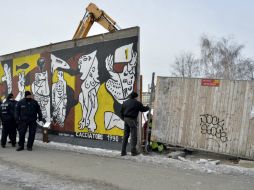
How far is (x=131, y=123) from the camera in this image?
1035cm

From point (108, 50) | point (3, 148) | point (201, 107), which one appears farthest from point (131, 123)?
point (3, 148)

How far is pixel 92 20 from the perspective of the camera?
18172 mm

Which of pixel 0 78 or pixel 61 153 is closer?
pixel 61 153

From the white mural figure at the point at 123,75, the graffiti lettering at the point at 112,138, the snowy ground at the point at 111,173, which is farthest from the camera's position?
the graffiti lettering at the point at 112,138

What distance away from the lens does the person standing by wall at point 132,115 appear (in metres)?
10.3

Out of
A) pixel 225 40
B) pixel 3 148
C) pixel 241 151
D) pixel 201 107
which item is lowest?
pixel 3 148

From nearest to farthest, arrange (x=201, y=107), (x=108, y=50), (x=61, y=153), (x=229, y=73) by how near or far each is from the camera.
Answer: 1. (x=201, y=107)
2. (x=61, y=153)
3. (x=108, y=50)
4. (x=229, y=73)

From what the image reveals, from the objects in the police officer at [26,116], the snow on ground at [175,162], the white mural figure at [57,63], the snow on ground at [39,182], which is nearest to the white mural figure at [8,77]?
the white mural figure at [57,63]

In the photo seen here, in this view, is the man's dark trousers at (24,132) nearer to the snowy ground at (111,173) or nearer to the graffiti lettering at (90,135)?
the snowy ground at (111,173)

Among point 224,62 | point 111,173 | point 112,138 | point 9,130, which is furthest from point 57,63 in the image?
point 224,62

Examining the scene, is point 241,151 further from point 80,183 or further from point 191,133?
point 80,183

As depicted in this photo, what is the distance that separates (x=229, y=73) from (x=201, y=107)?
116ft

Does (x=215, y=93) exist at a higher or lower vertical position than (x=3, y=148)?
higher

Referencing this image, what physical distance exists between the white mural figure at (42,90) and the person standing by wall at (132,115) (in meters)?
4.86
